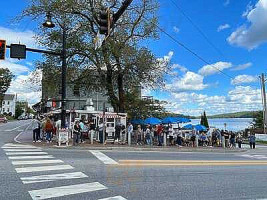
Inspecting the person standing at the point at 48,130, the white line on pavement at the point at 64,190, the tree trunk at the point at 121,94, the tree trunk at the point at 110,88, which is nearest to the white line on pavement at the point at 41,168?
the white line on pavement at the point at 64,190

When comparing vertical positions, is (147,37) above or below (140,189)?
above

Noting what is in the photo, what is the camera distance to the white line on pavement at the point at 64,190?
23.4 ft

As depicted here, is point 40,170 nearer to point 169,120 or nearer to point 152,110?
point 169,120

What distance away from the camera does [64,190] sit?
7641 mm

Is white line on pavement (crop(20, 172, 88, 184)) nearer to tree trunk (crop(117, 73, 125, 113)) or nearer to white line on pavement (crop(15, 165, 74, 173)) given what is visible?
white line on pavement (crop(15, 165, 74, 173))

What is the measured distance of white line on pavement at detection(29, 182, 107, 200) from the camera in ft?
23.4

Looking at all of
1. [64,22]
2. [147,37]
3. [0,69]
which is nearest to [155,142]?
[147,37]

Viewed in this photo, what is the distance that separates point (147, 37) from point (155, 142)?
366 inches

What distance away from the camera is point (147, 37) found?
29922 millimetres

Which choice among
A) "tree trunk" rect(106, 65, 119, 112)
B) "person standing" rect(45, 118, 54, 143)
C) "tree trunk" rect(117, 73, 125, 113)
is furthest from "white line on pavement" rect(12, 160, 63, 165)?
"tree trunk" rect(117, 73, 125, 113)

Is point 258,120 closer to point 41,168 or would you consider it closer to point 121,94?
point 121,94

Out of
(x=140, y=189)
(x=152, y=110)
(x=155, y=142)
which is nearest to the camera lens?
(x=140, y=189)

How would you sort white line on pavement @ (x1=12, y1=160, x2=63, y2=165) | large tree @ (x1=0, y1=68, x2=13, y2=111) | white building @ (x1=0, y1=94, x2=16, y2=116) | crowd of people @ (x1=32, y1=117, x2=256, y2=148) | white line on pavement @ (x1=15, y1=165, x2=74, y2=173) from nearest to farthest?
white line on pavement @ (x1=15, y1=165, x2=74, y2=173) < white line on pavement @ (x1=12, y1=160, x2=63, y2=165) < crowd of people @ (x1=32, y1=117, x2=256, y2=148) < large tree @ (x1=0, y1=68, x2=13, y2=111) < white building @ (x1=0, y1=94, x2=16, y2=116)

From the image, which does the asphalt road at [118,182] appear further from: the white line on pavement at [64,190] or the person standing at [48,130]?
the person standing at [48,130]
